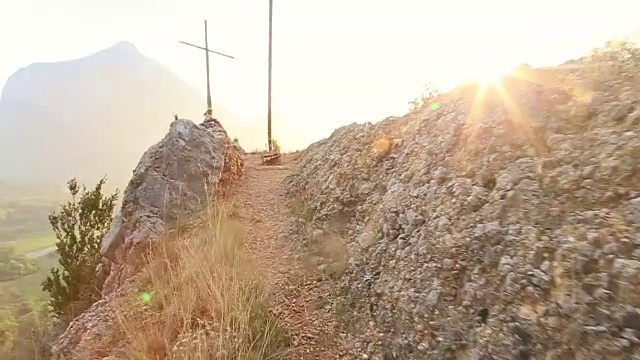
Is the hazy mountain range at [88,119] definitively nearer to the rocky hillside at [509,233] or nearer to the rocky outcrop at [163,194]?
the rocky outcrop at [163,194]

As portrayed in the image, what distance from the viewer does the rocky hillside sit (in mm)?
2180

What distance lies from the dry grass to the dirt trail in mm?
194

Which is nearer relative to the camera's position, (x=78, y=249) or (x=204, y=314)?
(x=204, y=314)

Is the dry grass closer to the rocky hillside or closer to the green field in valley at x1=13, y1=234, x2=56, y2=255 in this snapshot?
the rocky hillside

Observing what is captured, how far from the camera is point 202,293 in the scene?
3.85 meters

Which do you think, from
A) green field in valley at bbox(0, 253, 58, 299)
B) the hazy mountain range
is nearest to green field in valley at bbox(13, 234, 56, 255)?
green field in valley at bbox(0, 253, 58, 299)

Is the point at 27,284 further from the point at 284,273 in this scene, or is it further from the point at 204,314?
the point at 204,314

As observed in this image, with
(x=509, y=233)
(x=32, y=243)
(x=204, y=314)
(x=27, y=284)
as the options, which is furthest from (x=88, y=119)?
(x=509, y=233)

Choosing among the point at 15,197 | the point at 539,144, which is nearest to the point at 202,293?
the point at 539,144

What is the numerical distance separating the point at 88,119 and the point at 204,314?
183 metres

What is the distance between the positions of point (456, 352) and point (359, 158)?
3934 millimetres

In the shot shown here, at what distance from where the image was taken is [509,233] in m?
2.76

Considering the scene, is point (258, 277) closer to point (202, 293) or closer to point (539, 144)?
point (202, 293)

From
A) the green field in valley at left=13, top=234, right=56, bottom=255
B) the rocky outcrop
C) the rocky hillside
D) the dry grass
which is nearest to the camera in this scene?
the rocky hillside
